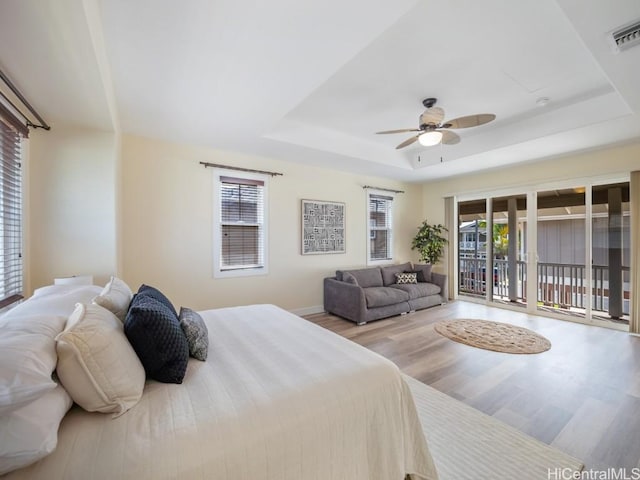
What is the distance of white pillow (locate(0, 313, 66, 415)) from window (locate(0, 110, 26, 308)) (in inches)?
Answer: 67.3

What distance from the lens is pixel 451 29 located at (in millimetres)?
2164

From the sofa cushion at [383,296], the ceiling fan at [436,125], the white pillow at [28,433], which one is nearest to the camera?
the white pillow at [28,433]

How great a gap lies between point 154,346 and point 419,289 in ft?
15.4

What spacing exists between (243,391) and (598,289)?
596cm

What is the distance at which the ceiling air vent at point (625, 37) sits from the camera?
5.90ft

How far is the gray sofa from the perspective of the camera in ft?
14.3

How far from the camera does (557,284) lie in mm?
5148

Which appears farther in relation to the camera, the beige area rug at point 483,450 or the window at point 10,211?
the window at point 10,211

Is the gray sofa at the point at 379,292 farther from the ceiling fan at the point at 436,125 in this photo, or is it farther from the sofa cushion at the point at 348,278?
the ceiling fan at the point at 436,125

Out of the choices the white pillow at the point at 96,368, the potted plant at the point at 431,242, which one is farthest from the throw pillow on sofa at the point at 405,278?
the white pillow at the point at 96,368

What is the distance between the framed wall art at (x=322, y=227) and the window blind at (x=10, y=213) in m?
3.35

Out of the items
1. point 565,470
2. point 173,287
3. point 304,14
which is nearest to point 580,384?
point 565,470

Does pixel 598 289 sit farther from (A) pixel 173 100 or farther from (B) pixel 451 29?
(A) pixel 173 100

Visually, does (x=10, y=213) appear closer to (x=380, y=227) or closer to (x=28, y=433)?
(x=28, y=433)
